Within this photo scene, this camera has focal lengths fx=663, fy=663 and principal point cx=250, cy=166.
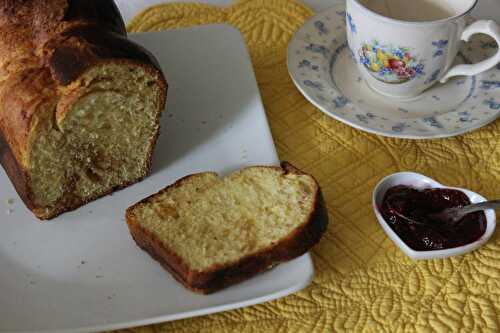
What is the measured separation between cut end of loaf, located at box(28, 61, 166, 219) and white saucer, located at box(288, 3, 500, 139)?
1.77ft

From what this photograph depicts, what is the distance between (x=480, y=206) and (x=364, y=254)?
32 cm

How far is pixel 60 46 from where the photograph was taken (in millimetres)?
1708

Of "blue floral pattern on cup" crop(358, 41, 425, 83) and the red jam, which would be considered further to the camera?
"blue floral pattern on cup" crop(358, 41, 425, 83)

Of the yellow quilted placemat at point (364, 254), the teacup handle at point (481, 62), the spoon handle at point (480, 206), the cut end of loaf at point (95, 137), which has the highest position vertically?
the cut end of loaf at point (95, 137)

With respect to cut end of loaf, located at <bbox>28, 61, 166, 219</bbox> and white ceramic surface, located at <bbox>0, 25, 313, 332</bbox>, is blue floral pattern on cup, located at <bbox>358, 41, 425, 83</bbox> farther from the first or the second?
cut end of loaf, located at <bbox>28, 61, 166, 219</bbox>

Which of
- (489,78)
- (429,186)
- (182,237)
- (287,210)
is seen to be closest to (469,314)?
(429,186)

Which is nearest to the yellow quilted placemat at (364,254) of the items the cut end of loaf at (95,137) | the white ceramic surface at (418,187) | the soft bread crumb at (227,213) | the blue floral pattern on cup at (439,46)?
the white ceramic surface at (418,187)

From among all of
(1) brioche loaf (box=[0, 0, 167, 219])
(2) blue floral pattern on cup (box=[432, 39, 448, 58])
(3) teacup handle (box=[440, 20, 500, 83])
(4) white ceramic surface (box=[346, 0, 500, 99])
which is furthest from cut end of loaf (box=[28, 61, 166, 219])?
(3) teacup handle (box=[440, 20, 500, 83])

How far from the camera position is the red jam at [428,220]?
1700mm

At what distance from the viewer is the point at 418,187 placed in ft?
6.02

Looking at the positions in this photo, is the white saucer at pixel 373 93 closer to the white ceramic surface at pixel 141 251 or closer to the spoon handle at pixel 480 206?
the white ceramic surface at pixel 141 251

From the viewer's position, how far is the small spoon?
168cm

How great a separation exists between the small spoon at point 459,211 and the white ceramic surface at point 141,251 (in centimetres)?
39

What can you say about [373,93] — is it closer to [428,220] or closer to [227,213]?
[428,220]
